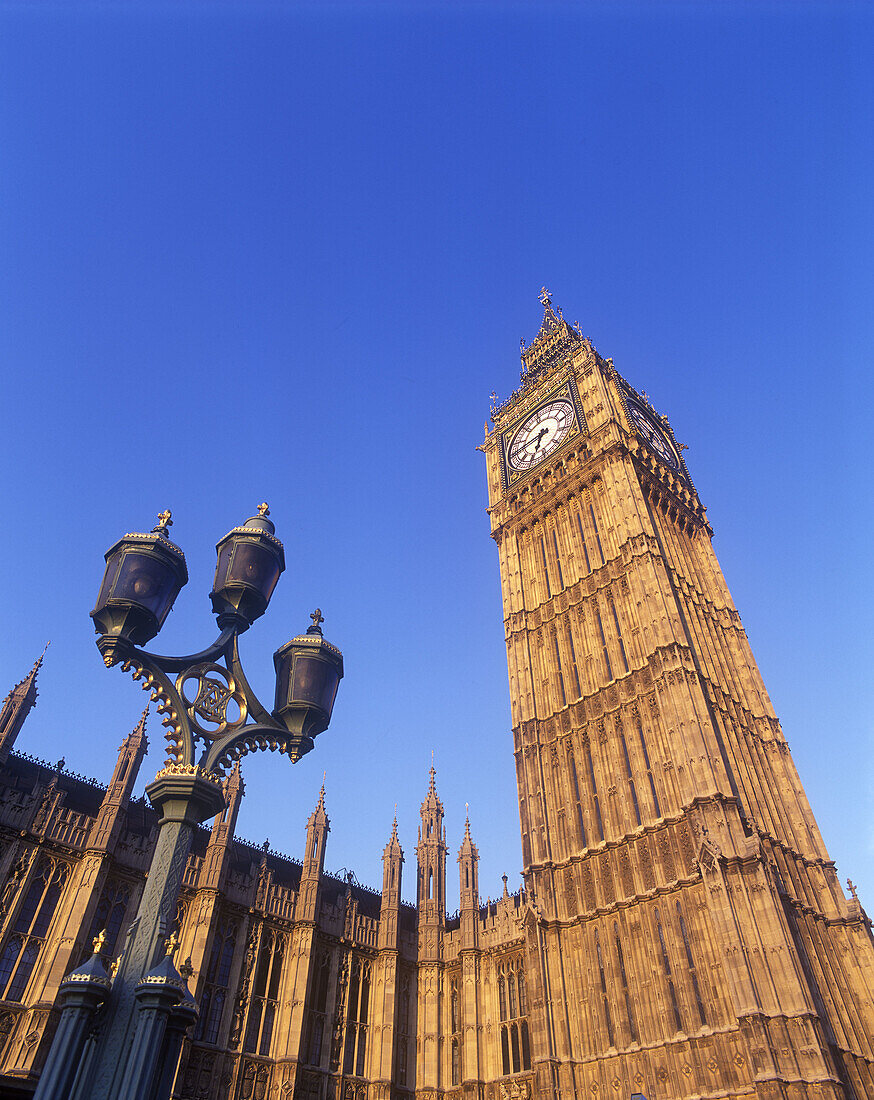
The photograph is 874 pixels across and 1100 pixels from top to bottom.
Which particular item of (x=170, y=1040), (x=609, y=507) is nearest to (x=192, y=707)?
(x=170, y=1040)

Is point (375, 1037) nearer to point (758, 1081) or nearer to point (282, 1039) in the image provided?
point (282, 1039)

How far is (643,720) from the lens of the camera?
32.4 m

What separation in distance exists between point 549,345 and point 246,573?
5503 cm

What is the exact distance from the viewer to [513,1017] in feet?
100

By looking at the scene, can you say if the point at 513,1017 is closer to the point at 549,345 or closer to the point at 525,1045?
the point at 525,1045

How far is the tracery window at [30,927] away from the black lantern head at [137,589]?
22.2 m

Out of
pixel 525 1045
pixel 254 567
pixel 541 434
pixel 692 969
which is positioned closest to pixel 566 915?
pixel 525 1045

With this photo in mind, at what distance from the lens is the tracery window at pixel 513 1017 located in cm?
2948

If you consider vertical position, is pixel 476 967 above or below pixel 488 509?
below

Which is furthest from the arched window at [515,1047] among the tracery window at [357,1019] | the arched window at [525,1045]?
the tracery window at [357,1019]

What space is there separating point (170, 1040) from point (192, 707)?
2843mm

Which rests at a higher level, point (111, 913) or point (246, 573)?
point (111, 913)

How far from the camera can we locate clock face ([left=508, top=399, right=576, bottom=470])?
159 ft

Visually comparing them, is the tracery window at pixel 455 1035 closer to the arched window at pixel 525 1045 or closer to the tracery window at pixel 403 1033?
the tracery window at pixel 403 1033
